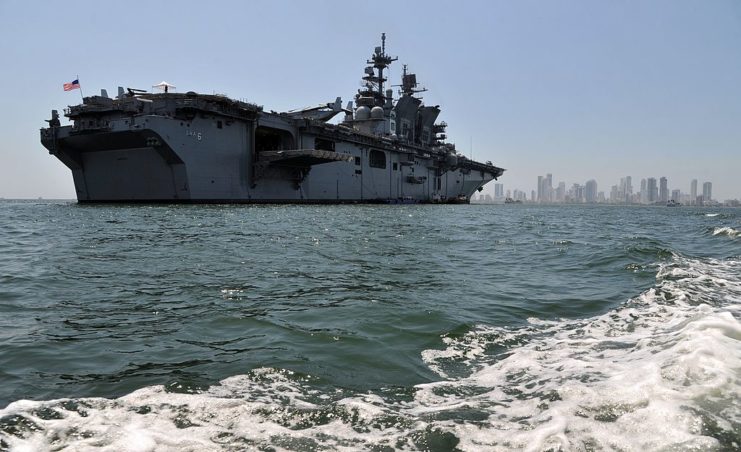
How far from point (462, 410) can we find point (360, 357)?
4.60 feet

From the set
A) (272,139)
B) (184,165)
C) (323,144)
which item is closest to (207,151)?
(184,165)

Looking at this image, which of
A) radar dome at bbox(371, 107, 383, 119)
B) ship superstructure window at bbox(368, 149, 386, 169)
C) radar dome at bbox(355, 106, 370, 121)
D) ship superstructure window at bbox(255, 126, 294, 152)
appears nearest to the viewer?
ship superstructure window at bbox(255, 126, 294, 152)

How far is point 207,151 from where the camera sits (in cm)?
3709

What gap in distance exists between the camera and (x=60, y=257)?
1031 cm

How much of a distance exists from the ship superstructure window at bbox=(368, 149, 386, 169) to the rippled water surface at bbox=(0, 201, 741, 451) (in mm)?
45554

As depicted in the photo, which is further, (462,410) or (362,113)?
(362,113)

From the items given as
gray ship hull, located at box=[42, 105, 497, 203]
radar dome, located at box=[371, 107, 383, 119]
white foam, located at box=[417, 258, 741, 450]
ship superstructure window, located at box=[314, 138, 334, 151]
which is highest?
radar dome, located at box=[371, 107, 383, 119]

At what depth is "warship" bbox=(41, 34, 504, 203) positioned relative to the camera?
114ft

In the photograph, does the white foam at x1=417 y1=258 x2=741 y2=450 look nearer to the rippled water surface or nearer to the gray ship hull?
the rippled water surface

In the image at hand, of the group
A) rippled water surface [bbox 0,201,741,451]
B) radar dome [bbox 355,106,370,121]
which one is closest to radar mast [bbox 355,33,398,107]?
radar dome [bbox 355,106,370,121]

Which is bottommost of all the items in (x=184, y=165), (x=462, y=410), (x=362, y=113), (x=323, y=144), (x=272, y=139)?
(x=462, y=410)

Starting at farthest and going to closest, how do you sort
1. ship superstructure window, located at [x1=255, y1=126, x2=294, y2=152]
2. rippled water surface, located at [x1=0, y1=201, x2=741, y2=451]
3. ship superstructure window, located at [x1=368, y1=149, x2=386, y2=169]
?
ship superstructure window, located at [x1=368, y1=149, x2=386, y2=169] → ship superstructure window, located at [x1=255, y1=126, x2=294, y2=152] → rippled water surface, located at [x1=0, y1=201, x2=741, y2=451]

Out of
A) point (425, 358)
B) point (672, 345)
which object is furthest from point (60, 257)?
point (672, 345)

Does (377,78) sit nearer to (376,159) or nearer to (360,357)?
(376,159)
